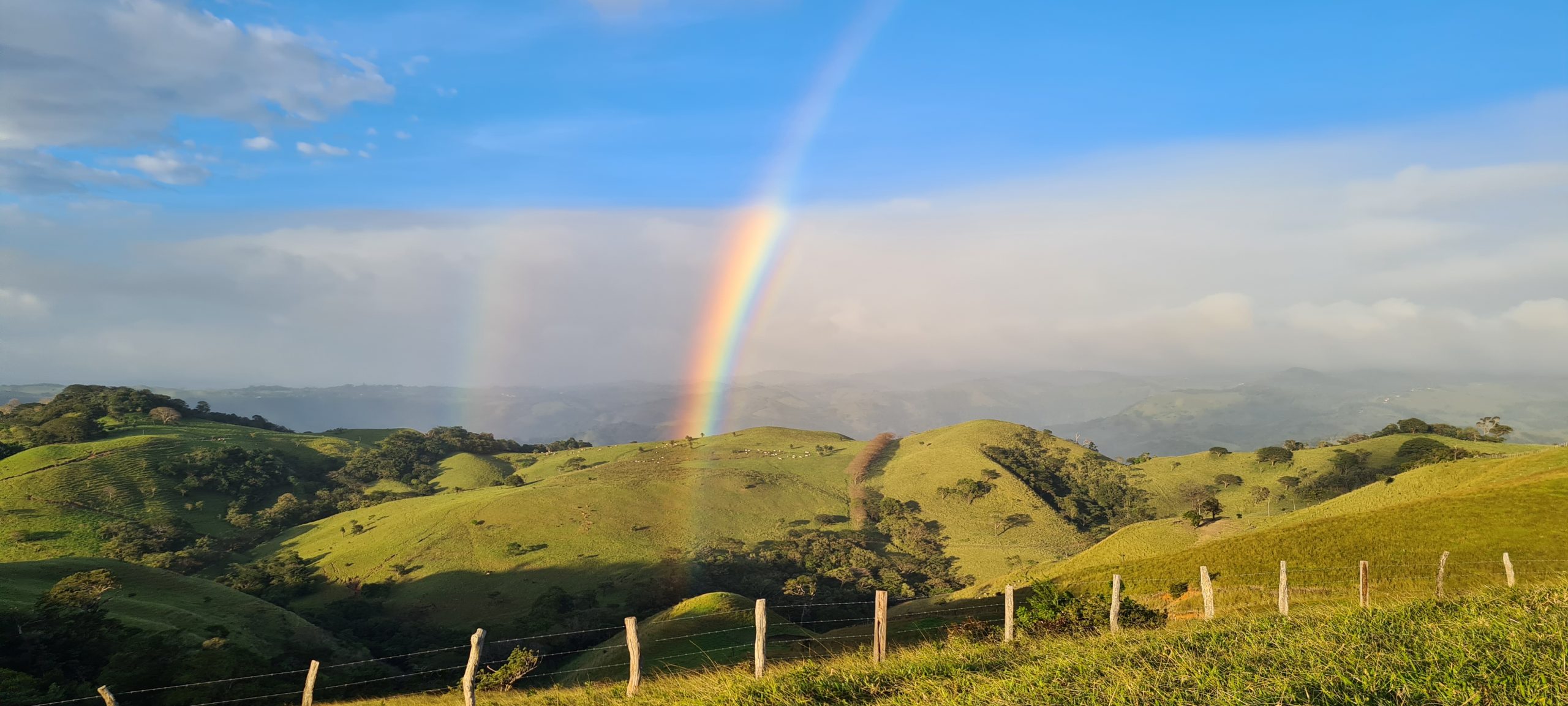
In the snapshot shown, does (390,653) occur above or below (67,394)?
below

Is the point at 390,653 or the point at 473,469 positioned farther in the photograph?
the point at 473,469

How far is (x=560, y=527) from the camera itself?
95.6 m

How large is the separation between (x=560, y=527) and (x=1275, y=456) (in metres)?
121

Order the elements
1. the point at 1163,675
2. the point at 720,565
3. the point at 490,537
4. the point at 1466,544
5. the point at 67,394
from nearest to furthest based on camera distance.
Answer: the point at 1163,675, the point at 1466,544, the point at 720,565, the point at 490,537, the point at 67,394

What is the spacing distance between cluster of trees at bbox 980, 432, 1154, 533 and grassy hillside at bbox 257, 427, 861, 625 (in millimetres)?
36672

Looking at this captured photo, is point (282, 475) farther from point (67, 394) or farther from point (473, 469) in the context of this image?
point (67, 394)

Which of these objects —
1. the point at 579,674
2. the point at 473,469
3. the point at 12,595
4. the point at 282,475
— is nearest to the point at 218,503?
the point at 282,475

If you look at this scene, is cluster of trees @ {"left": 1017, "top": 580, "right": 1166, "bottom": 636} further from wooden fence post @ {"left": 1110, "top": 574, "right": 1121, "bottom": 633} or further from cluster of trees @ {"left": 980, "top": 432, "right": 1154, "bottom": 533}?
cluster of trees @ {"left": 980, "top": 432, "right": 1154, "bottom": 533}

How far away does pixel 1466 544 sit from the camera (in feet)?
127

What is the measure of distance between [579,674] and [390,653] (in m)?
35.8

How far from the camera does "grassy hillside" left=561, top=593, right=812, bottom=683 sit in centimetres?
3134

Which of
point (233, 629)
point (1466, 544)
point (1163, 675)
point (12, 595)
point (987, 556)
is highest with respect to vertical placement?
point (1163, 675)

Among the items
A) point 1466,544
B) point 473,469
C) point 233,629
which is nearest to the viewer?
point 1466,544

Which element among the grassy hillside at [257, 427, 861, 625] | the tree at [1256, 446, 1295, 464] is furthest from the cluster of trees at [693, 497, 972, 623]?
the tree at [1256, 446, 1295, 464]
